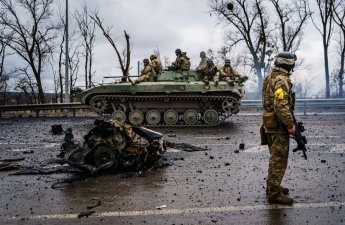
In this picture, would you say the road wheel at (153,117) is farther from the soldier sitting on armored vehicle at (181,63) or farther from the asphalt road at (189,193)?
the asphalt road at (189,193)

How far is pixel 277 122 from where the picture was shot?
604 cm

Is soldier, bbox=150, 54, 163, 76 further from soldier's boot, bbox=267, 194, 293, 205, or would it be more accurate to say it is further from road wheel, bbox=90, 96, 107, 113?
soldier's boot, bbox=267, 194, 293, 205

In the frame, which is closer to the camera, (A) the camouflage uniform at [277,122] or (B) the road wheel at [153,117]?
(A) the camouflage uniform at [277,122]

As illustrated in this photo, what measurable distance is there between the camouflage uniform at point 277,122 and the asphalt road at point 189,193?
33cm

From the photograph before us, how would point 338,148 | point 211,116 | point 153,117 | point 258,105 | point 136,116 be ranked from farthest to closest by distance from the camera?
point 258,105
point 136,116
point 153,117
point 211,116
point 338,148

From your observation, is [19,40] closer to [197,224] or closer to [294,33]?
[294,33]

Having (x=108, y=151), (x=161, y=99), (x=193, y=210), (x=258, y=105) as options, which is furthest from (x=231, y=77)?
(x=193, y=210)

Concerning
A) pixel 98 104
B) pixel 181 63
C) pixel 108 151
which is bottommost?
pixel 108 151

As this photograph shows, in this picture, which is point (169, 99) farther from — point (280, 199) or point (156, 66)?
point (280, 199)

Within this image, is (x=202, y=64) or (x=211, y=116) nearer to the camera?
(x=211, y=116)

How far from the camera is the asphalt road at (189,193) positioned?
5312mm

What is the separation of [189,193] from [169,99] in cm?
1194

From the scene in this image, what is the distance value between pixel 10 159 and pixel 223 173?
15.2 ft

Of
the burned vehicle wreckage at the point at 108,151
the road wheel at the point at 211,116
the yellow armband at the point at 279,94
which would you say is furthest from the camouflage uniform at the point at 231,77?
the yellow armband at the point at 279,94
